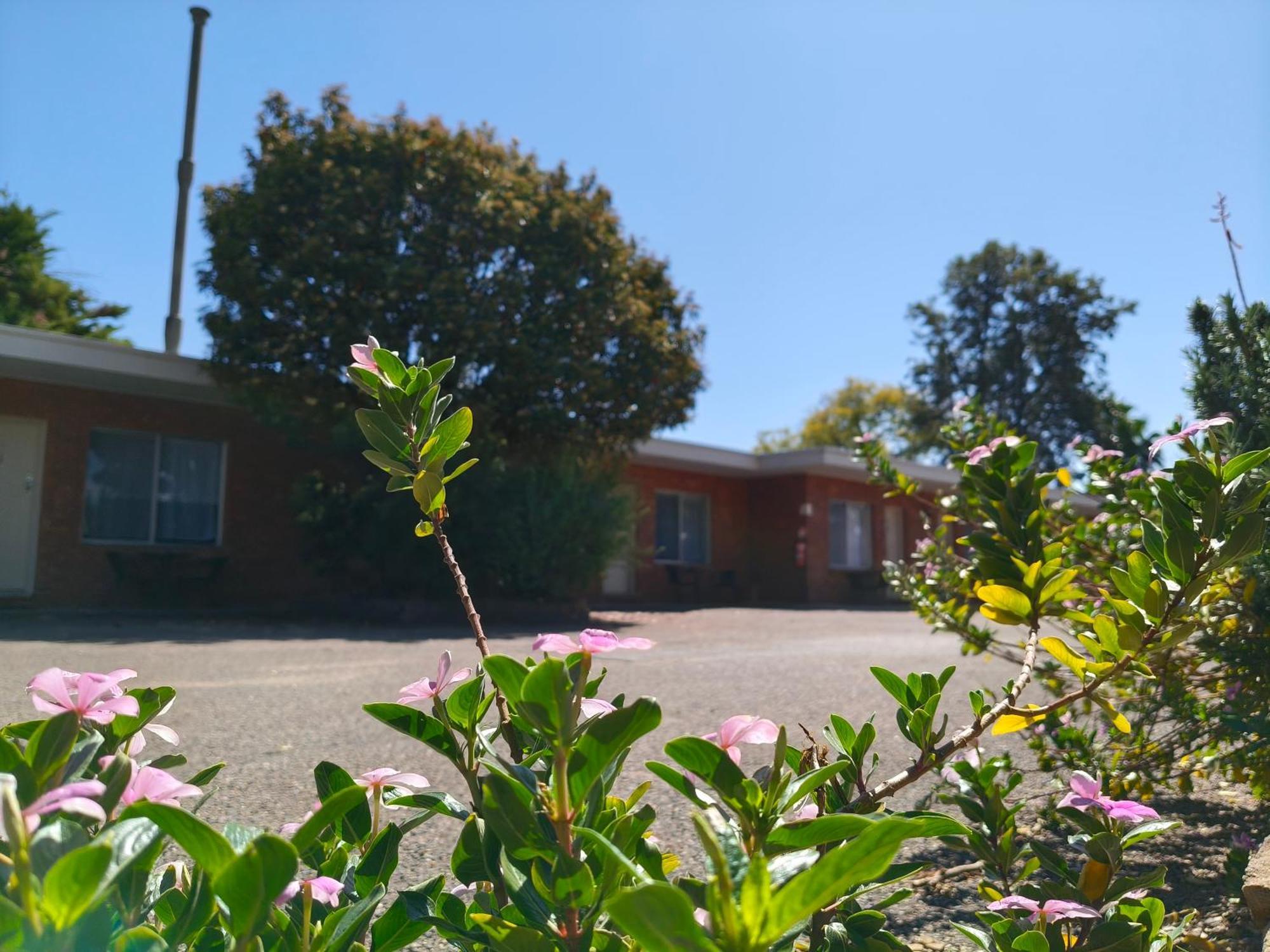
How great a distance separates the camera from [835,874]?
0.76 meters

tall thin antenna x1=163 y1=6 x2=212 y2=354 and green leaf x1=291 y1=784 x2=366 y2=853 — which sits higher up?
tall thin antenna x1=163 y1=6 x2=212 y2=354

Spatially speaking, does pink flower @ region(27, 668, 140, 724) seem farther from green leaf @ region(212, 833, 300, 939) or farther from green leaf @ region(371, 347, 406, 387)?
green leaf @ region(371, 347, 406, 387)

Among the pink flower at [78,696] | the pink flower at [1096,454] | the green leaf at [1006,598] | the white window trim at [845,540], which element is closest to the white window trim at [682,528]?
the white window trim at [845,540]

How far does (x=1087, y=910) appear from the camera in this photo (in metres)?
1.28

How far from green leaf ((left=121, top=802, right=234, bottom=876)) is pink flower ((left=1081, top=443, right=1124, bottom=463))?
2853 mm

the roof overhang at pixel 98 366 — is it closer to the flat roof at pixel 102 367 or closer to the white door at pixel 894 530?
the flat roof at pixel 102 367

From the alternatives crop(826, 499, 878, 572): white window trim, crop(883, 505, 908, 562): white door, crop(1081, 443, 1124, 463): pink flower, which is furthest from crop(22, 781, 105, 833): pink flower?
crop(883, 505, 908, 562): white door

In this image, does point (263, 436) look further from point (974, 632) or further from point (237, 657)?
point (974, 632)

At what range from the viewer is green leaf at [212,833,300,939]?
77 cm

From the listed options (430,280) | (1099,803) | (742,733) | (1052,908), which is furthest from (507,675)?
(430,280)

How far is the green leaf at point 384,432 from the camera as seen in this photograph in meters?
1.35

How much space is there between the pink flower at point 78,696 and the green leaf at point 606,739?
0.47m

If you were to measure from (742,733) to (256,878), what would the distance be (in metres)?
0.52

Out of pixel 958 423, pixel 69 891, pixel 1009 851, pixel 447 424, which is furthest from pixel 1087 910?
pixel 958 423
